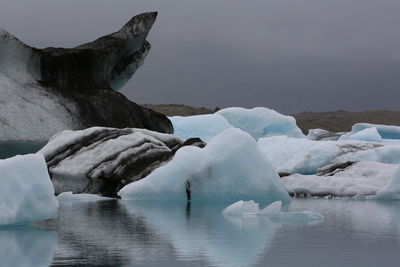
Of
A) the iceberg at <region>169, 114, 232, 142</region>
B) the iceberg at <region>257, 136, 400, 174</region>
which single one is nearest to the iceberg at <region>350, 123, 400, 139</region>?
the iceberg at <region>169, 114, 232, 142</region>

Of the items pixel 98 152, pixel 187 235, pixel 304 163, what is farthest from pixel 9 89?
pixel 187 235

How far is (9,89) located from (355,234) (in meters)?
17.6

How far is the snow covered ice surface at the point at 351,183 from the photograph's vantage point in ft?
66.1

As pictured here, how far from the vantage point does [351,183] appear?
20.5 meters

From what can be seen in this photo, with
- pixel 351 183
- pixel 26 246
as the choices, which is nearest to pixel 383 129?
pixel 351 183

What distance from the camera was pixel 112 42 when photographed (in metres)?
28.7

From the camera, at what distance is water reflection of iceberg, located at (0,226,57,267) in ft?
25.2

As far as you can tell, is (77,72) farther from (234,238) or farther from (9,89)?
(234,238)

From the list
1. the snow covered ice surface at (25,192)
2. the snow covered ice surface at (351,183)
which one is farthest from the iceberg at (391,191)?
the snow covered ice surface at (25,192)

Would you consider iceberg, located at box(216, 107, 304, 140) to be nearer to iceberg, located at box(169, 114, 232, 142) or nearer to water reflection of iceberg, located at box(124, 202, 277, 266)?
iceberg, located at box(169, 114, 232, 142)

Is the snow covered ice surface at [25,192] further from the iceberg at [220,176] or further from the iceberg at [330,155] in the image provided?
the iceberg at [330,155]

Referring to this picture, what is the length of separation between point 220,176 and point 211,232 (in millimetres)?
6677

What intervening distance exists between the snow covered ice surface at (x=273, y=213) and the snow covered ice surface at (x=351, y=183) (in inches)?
266

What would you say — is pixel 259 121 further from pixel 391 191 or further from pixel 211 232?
pixel 211 232
